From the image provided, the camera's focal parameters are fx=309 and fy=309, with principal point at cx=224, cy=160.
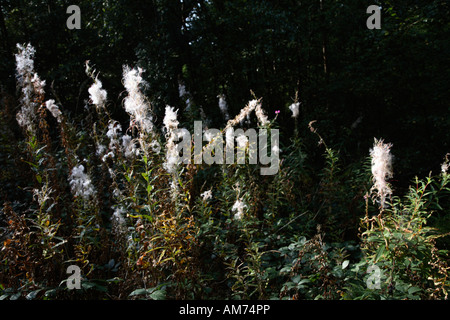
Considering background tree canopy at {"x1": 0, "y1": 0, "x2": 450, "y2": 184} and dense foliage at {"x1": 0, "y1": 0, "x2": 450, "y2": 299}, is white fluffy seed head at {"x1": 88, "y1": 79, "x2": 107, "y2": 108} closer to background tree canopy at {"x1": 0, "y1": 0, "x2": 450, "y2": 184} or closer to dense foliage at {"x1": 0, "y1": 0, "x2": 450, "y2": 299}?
dense foliage at {"x1": 0, "y1": 0, "x2": 450, "y2": 299}

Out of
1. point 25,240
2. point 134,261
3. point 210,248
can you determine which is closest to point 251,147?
point 210,248

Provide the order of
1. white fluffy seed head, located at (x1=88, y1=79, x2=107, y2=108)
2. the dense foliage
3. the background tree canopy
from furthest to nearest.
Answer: the background tree canopy → white fluffy seed head, located at (x1=88, y1=79, x2=107, y2=108) → the dense foliage

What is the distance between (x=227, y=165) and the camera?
3.38m

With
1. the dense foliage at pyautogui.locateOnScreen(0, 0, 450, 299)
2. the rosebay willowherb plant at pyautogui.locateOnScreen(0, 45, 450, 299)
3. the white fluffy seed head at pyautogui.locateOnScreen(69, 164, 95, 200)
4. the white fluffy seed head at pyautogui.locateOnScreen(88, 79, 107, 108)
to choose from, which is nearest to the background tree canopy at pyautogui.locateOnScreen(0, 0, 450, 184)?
the dense foliage at pyautogui.locateOnScreen(0, 0, 450, 299)

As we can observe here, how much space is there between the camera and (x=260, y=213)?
3.59m

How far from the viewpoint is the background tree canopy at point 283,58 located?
4.96 m

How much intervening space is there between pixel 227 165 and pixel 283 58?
338 centimetres

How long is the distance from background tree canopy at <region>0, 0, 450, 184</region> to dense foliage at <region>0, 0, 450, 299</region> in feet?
0.11

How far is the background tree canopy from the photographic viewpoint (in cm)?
496

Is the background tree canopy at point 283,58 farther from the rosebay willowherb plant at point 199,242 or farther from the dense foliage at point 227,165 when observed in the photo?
the rosebay willowherb plant at point 199,242

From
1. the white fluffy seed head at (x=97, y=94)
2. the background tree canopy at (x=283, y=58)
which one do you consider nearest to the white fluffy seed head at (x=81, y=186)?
the white fluffy seed head at (x=97, y=94)

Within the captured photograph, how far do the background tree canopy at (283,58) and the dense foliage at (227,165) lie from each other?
0.11 feet

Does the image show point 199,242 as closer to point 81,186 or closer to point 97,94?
point 81,186

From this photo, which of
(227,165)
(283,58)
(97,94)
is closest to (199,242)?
(227,165)
